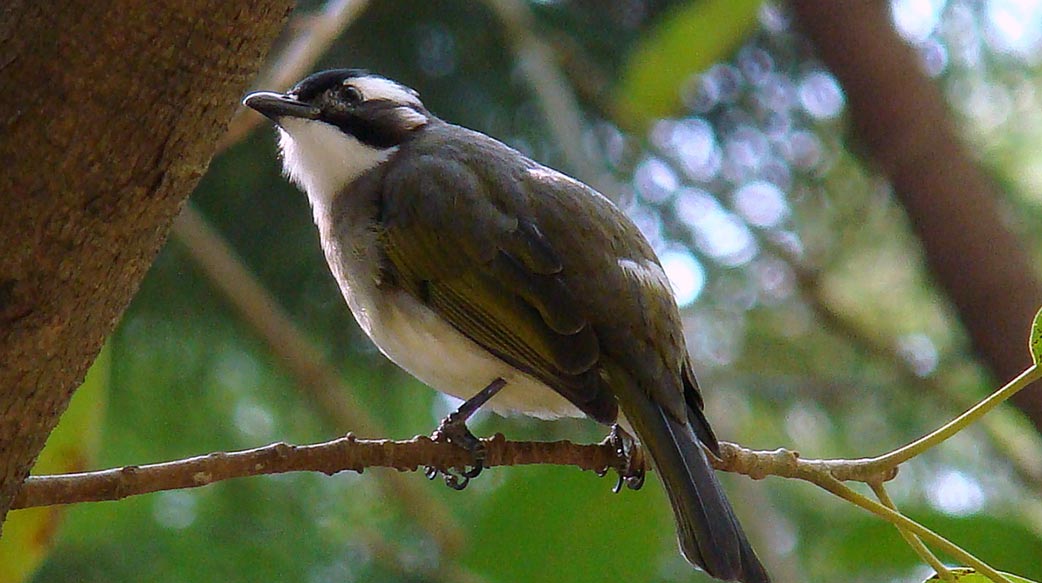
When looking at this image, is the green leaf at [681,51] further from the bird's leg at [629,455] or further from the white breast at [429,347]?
the bird's leg at [629,455]

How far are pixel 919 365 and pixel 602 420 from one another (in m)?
3.45

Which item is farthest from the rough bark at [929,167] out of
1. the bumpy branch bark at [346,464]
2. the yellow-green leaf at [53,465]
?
the yellow-green leaf at [53,465]

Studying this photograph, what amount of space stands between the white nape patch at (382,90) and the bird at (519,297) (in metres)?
0.13

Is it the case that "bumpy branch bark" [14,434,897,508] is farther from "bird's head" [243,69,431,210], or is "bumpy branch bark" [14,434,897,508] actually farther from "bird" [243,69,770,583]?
"bird's head" [243,69,431,210]

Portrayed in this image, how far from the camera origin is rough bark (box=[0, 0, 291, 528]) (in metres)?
1.38

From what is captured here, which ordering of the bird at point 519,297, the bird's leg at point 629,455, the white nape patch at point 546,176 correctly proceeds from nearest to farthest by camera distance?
the bird at point 519,297, the bird's leg at point 629,455, the white nape patch at point 546,176

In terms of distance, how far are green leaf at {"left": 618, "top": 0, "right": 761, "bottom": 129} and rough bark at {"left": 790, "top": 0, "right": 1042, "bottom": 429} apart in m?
0.83

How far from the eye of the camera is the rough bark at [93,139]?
1382 mm

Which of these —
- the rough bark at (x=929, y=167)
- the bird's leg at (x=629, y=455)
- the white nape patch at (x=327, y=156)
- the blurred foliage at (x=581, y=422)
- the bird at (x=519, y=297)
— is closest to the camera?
the bird at (x=519, y=297)

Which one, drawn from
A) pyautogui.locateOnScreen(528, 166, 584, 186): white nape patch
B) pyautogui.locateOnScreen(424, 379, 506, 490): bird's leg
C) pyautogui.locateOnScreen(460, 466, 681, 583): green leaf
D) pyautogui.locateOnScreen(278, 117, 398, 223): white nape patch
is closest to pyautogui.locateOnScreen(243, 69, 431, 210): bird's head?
pyautogui.locateOnScreen(278, 117, 398, 223): white nape patch

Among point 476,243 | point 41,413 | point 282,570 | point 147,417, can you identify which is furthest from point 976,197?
point 41,413

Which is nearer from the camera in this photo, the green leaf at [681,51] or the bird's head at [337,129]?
the bird's head at [337,129]

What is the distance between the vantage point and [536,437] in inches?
194

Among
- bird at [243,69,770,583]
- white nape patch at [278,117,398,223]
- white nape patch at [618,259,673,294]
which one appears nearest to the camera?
bird at [243,69,770,583]
